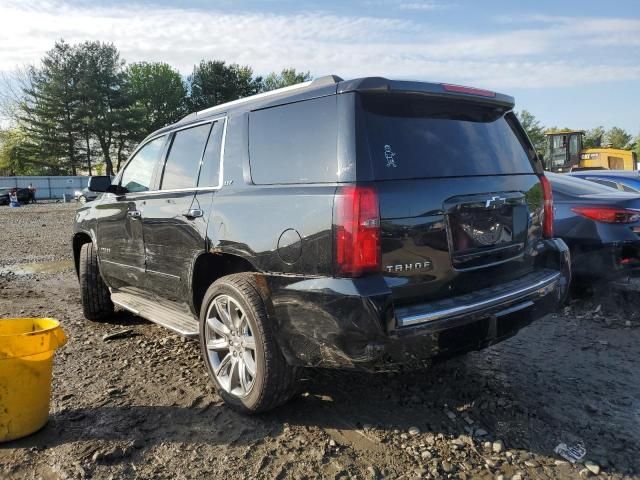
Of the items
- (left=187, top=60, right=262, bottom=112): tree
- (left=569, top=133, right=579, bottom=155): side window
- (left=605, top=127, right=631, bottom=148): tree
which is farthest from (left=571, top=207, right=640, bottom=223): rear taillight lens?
(left=605, top=127, right=631, bottom=148): tree

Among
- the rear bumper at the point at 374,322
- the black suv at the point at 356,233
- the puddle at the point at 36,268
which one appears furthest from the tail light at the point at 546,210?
the puddle at the point at 36,268

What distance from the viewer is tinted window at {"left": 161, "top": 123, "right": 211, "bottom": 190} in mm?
3765

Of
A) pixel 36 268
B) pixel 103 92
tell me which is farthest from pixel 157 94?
pixel 36 268

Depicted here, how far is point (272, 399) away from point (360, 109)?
1682mm

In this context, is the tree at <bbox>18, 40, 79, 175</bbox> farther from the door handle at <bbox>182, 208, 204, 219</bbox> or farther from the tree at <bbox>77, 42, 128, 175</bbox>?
the door handle at <bbox>182, 208, 204, 219</bbox>

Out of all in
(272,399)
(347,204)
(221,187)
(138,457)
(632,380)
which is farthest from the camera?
(632,380)

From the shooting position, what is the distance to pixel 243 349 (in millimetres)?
3109

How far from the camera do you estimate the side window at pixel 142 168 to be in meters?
4.43

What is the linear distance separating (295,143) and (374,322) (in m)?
1.13

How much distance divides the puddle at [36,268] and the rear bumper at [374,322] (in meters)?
7.03

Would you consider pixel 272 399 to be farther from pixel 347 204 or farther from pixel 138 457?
pixel 347 204

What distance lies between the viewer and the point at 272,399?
295 centimetres

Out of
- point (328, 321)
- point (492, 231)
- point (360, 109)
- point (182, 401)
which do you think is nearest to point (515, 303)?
point (492, 231)

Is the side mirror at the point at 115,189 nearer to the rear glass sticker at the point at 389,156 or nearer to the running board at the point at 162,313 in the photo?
the running board at the point at 162,313
